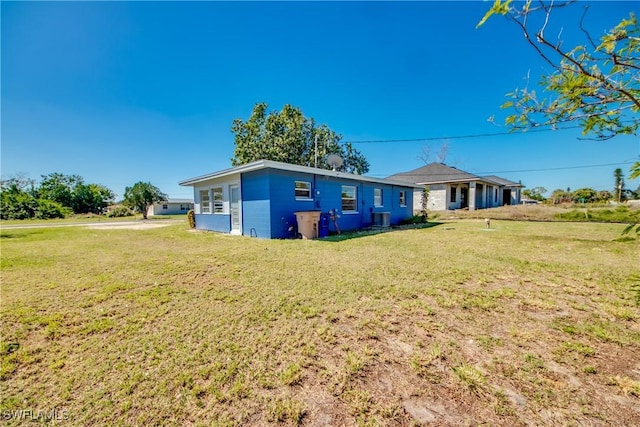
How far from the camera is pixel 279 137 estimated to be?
2552cm

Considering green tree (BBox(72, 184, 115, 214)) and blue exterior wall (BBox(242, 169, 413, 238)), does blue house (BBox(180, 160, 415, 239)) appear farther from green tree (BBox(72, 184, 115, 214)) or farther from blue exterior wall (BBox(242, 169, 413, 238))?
green tree (BBox(72, 184, 115, 214))

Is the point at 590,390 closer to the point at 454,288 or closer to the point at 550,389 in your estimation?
the point at 550,389

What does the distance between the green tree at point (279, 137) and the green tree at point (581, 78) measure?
23566 millimetres

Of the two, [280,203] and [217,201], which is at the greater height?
[217,201]

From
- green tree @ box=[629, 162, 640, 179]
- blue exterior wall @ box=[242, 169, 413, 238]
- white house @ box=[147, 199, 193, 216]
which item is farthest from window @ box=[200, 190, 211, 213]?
white house @ box=[147, 199, 193, 216]

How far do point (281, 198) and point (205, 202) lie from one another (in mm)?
5808

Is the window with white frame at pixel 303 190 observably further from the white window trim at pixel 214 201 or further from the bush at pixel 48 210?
the bush at pixel 48 210

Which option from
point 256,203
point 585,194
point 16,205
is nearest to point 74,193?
point 16,205

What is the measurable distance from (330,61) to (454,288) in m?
14.1

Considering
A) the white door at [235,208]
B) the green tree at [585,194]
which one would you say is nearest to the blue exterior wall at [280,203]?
the white door at [235,208]

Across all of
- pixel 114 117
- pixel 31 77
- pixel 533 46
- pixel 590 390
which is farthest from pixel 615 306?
pixel 114 117

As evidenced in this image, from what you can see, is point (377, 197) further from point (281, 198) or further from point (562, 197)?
point (562, 197)

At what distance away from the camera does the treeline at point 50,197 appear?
28797 mm

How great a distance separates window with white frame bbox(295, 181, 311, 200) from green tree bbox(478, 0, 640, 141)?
25.7ft
